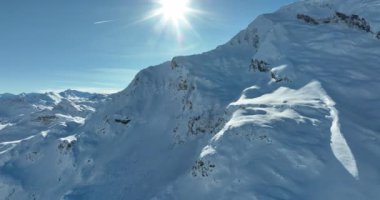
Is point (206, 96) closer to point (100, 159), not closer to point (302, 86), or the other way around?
point (302, 86)

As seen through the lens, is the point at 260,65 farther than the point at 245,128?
Yes

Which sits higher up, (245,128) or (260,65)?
(260,65)

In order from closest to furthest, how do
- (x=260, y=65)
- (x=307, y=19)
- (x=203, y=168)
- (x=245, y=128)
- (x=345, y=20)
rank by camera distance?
(x=203, y=168) → (x=245, y=128) → (x=260, y=65) → (x=345, y=20) → (x=307, y=19)

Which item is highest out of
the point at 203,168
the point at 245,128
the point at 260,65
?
the point at 260,65

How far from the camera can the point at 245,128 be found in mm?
25156

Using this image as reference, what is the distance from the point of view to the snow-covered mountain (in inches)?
837

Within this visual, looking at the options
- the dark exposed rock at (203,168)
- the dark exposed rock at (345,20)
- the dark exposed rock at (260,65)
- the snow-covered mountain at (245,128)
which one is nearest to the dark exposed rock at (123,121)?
the snow-covered mountain at (245,128)

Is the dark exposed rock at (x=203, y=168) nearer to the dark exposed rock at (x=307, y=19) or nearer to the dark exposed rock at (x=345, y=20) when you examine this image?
the dark exposed rock at (x=345, y=20)

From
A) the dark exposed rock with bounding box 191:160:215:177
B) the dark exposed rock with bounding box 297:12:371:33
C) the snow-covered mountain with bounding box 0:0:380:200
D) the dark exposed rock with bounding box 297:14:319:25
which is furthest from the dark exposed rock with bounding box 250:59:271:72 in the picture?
the dark exposed rock with bounding box 191:160:215:177

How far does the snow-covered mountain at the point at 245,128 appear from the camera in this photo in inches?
837

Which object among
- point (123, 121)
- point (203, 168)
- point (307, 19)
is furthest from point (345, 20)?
point (203, 168)

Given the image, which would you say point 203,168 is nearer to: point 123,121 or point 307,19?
point 123,121

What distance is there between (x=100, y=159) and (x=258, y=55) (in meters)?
18.8

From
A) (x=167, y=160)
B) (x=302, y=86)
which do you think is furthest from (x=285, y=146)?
(x=167, y=160)
